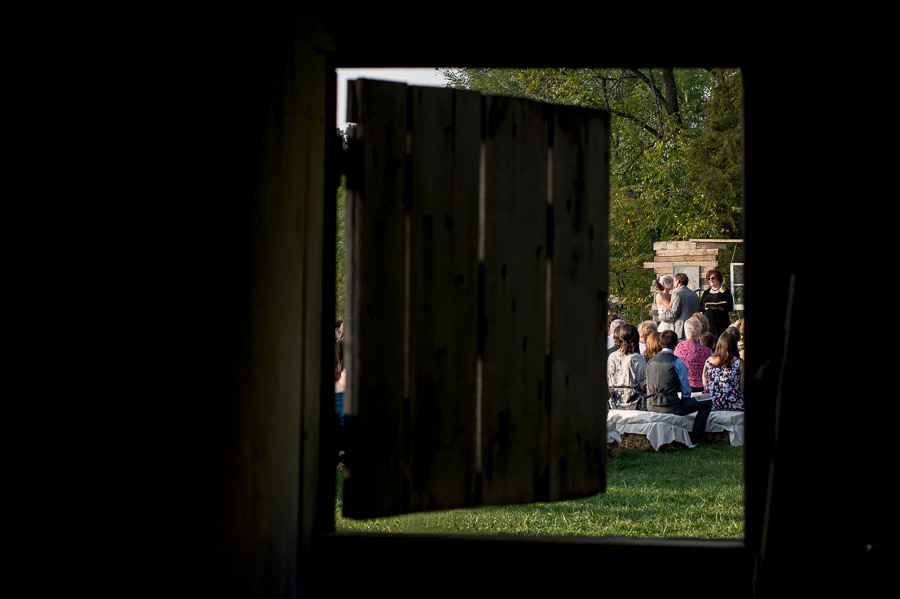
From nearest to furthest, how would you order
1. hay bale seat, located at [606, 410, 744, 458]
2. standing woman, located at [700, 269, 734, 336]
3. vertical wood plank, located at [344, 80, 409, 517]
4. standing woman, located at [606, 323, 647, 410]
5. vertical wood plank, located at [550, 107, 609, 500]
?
vertical wood plank, located at [344, 80, 409, 517] → vertical wood plank, located at [550, 107, 609, 500] → hay bale seat, located at [606, 410, 744, 458] → standing woman, located at [606, 323, 647, 410] → standing woman, located at [700, 269, 734, 336]

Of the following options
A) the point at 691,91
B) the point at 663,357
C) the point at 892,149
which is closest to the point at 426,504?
the point at 892,149

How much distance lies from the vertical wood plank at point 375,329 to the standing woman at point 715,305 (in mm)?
9877

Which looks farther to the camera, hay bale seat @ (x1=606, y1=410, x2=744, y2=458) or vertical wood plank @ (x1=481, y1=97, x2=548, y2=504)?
hay bale seat @ (x1=606, y1=410, x2=744, y2=458)

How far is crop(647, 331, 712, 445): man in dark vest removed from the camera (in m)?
7.88

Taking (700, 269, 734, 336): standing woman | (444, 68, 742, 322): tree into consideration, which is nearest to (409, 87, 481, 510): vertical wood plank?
(700, 269, 734, 336): standing woman

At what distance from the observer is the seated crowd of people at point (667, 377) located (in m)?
7.94

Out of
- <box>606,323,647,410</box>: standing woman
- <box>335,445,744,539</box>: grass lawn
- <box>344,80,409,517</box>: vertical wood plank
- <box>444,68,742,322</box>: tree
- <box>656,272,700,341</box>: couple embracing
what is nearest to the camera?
<box>344,80,409,517</box>: vertical wood plank

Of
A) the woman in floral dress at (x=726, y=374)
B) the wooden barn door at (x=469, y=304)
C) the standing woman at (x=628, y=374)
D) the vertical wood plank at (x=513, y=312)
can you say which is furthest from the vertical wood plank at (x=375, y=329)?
the woman in floral dress at (x=726, y=374)

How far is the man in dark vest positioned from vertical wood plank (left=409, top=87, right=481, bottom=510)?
532 centimetres

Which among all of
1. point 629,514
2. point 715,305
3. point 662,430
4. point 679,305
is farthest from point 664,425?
point 715,305

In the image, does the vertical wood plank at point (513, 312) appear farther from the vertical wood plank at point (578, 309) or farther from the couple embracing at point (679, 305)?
the couple embracing at point (679, 305)

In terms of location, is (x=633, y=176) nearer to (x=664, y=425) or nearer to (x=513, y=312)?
(x=664, y=425)

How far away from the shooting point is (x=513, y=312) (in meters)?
2.94

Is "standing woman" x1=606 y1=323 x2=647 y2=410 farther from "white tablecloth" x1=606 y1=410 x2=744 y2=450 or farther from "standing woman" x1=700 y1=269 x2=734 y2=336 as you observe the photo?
"standing woman" x1=700 y1=269 x2=734 y2=336
